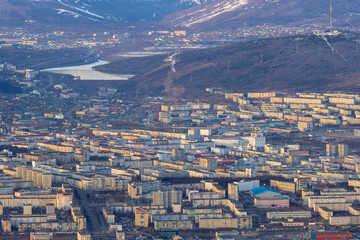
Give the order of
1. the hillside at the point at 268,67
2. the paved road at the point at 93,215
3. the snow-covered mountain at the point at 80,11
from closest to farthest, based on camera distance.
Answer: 1. the paved road at the point at 93,215
2. the hillside at the point at 268,67
3. the snow-covered mountain at the point at 80,11

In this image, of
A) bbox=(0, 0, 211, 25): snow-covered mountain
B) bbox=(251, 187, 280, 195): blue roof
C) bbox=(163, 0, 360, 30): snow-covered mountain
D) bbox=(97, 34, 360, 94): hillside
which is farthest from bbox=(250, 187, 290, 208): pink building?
bbox=(0, 0, 211, 25): snow-covered mountain

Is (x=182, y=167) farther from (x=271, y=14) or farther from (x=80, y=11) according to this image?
(x=80, y=11)

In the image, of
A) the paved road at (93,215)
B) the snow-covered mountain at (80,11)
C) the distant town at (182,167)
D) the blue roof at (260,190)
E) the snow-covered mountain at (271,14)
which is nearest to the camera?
the paved road at (93,215)

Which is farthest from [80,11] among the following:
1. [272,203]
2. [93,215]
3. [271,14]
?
[93,215]

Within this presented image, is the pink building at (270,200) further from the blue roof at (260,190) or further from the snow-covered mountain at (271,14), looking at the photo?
the snow-covered mountain at (271,14)

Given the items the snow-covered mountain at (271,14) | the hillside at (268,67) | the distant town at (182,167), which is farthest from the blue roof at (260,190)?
the snow-covered mountain at (271,14)

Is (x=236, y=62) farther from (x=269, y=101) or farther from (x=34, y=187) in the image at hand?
(x=34, y=187)

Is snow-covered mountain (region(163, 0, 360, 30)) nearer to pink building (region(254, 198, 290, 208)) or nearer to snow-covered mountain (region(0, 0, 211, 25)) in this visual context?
snow-covered mountain (region(0, 0, 211, 25))
